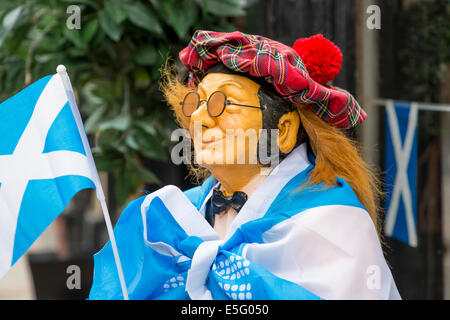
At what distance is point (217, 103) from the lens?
182 cm

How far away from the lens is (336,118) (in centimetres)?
190

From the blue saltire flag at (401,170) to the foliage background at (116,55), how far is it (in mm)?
943

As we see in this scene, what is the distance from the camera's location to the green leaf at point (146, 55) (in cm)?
308

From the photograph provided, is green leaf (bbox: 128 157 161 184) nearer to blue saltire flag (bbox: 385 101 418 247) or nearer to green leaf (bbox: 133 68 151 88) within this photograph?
green leaf (bbox: 133 68 151 88)

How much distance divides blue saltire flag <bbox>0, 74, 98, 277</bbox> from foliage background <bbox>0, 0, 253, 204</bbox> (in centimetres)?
106

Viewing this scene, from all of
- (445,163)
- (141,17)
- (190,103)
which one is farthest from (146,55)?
(445,163)

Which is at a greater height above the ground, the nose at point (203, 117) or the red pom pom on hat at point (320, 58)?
the red pom pom on hat at point (320, 58)

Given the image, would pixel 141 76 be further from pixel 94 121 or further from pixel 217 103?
pixel 217 103

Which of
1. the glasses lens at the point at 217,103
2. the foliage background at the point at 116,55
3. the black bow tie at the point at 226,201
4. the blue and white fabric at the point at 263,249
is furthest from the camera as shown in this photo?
the foliage background at the point at 116,55

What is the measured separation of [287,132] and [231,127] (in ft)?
0.65

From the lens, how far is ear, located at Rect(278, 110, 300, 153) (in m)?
1.91

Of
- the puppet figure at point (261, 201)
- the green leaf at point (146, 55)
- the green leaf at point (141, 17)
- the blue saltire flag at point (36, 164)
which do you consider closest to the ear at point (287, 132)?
the puppet figure at point (261, 201)

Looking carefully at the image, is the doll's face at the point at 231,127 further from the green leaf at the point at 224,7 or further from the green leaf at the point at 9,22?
the green leaf at the point at 9,22

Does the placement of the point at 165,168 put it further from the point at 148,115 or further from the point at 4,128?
the point at 4,128
